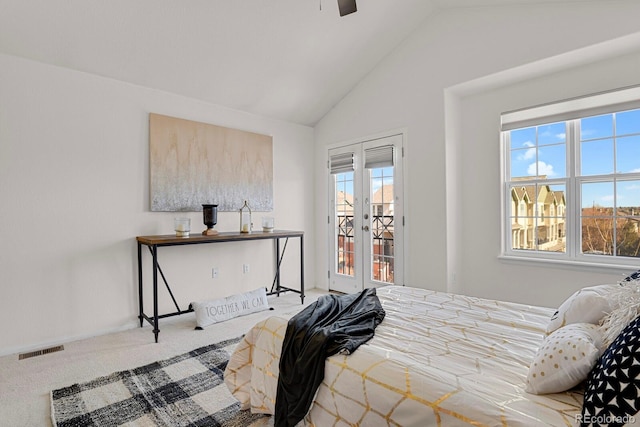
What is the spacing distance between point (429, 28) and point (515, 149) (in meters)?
1.64

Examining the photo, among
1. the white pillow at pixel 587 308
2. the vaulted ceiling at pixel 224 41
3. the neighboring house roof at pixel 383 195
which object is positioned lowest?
the white pillow at pixel 587 308

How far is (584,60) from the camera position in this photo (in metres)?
2.84

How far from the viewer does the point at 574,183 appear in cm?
307

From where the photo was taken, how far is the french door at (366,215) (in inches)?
156

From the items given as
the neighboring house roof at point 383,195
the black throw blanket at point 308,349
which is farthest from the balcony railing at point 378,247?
the black throw blanket at point 308,349

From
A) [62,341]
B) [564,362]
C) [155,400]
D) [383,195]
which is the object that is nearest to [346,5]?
[564,362]

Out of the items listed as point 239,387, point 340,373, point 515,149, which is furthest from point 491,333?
point 515,149

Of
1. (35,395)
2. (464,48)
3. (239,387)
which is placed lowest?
(35,395)

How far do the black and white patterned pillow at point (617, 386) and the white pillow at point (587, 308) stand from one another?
42 centimetres

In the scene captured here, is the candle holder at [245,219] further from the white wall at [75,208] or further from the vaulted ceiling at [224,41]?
the vaulted ceiling at [224,41]

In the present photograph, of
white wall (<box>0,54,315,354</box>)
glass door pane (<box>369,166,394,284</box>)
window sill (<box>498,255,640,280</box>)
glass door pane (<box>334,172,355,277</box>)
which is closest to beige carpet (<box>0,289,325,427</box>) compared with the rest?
white wall (<box>0,54,315,354</box>)

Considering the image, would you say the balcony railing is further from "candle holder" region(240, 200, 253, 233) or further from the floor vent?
the floor vent

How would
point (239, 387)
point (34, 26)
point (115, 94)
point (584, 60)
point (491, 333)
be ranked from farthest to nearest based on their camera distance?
1. point (115, 94)
2. point (584, 60)
3. point (34, 26)
4. point (239, 387)
5. point (491, 333)

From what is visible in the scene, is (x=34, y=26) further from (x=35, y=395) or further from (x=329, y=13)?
(x=35, y=395)
